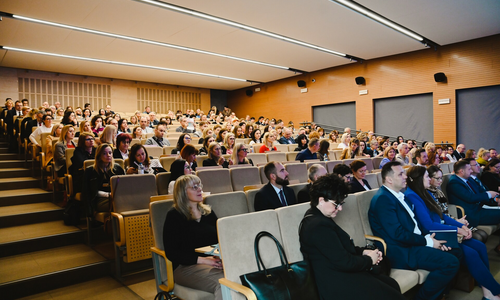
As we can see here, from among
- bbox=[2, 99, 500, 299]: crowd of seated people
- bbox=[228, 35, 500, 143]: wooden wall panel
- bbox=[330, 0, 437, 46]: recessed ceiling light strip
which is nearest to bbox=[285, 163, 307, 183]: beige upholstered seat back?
bbox=[2, 99, 500, 299]: crowd of seated people

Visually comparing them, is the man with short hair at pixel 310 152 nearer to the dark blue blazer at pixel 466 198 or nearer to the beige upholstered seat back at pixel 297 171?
the beige upholstered seat back at pixel 297 171

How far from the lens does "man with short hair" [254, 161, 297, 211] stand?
8.20 feet

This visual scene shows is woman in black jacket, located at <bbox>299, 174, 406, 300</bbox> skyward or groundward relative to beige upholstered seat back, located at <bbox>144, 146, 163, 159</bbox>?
groundward

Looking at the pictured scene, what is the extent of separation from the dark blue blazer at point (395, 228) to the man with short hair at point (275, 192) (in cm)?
69

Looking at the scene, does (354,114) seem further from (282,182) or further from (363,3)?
(282,182)

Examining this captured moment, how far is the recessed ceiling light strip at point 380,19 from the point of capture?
614cm

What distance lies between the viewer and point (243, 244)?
1.64 meters

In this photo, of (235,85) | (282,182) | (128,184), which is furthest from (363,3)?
(235,85)

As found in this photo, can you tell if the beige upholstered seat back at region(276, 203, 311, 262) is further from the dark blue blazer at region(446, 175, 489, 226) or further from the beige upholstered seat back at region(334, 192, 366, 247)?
the dark blue blazer at region(446, 175, 489, 226)

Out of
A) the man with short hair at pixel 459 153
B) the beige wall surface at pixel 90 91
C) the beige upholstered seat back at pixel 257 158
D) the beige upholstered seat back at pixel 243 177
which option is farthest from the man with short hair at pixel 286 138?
the beige wall surface at pixel 90 91

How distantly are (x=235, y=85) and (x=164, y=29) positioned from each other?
7.18 metres

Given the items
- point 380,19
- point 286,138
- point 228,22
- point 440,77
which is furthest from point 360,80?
point 228,22

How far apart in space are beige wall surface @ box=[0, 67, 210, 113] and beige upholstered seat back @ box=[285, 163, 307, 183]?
10.4 metres

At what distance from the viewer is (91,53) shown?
891 centimetres
